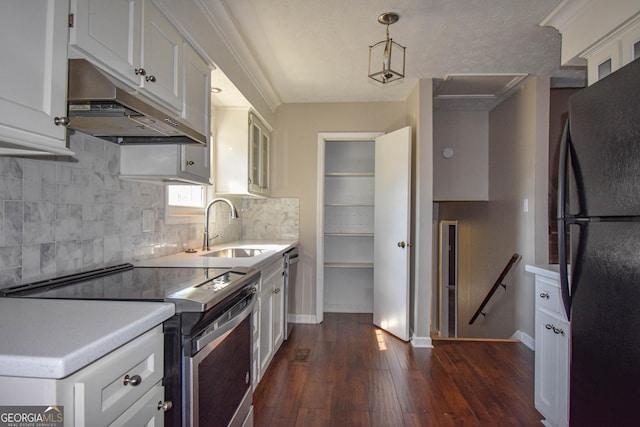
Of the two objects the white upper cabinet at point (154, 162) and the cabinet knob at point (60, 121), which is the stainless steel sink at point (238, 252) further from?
the cabinet knob at point (60, 121)

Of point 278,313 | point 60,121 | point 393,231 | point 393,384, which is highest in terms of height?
point 60,121

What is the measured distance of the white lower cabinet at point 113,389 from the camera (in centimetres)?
69

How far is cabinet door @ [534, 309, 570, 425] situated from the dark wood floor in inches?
8.8

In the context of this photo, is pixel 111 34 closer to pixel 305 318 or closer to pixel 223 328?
pixel 223 328

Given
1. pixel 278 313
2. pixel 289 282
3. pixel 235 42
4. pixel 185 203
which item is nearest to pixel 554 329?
pixel 278 313

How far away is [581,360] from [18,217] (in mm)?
2219

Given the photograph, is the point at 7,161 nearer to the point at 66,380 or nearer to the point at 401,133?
the point at 66,380

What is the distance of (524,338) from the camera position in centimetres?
322

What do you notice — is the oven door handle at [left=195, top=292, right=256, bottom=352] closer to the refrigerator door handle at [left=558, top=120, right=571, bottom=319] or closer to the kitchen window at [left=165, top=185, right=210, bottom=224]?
the kitchen window at [left=165, top=185, right=210, bottom=224]

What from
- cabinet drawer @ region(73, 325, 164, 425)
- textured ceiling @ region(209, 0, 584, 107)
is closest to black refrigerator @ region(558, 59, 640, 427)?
textured ceiling @ region(209, 0, 584, 107)

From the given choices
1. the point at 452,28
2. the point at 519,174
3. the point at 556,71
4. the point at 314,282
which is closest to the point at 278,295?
the point at 314,282

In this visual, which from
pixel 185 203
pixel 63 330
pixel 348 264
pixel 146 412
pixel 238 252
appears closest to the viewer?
pixel 63 330

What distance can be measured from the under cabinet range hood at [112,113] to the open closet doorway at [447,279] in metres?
4.64

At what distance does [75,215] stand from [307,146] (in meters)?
2.68
